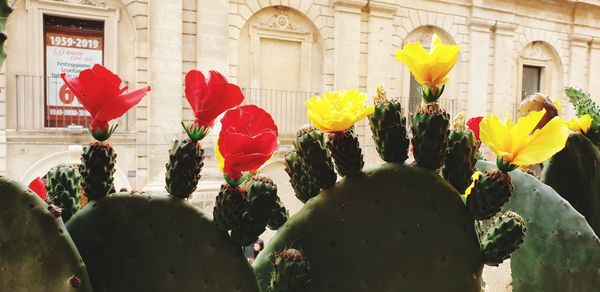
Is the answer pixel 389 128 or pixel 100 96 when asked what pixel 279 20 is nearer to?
pixel 389 128

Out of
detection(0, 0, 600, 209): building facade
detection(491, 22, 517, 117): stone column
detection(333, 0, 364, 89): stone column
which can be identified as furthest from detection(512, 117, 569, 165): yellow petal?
detection(491, 22, 517, 117): stone column

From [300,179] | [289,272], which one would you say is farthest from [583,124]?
[289,272]

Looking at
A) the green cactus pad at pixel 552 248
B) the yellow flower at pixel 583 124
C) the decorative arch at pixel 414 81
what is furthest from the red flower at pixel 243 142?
the decorative arch at pixel 414 81

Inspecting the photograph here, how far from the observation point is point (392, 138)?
155cm

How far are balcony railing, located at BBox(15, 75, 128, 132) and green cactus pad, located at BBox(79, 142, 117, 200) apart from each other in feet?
24.1

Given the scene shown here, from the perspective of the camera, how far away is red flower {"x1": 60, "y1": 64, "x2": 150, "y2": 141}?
4.49 feet

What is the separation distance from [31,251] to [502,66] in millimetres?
12929

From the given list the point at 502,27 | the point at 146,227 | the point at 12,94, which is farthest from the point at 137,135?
the point at 502,27

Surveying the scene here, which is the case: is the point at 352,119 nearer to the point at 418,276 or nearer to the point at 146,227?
the point at 418,276

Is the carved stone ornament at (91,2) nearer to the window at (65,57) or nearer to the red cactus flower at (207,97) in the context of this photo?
the window at (65,57)

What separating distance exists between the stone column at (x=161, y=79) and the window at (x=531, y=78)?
9.36 meters

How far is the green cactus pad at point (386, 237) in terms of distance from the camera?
4.92ft

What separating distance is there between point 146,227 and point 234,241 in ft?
0.77

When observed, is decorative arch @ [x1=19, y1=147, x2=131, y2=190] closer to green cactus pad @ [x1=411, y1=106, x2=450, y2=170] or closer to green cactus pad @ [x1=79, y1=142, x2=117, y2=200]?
green cactus pad @ [x1=79, y1=142, x2=117, y2=200]
